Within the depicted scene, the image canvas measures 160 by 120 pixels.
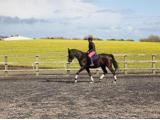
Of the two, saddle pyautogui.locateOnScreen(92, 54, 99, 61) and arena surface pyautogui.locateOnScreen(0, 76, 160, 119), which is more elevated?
saddle pyautogui.locateOnScreen(92, 54, 99, 61)

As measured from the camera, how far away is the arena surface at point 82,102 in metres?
11.9

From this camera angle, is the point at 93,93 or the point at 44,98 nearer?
the point at 44,98

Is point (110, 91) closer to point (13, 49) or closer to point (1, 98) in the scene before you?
point (1, 98)

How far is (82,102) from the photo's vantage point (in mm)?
14578

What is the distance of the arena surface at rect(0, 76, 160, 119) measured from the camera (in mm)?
11883

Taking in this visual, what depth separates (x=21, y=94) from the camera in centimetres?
1742

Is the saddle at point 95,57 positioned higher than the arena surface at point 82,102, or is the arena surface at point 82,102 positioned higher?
the saddle at point 95,57

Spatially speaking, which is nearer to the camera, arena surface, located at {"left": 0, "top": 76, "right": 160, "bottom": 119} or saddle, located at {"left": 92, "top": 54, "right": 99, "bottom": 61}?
arena surface, located at {"left": 0, "top": 76, "right": 160, "bottom": 119}

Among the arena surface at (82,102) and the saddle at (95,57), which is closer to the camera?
the arena surface at (82,102)

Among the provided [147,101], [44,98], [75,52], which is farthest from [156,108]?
[75,52]

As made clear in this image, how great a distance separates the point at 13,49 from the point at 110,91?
34071 mm

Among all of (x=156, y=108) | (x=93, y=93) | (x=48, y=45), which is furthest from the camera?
(x=48, y=45)

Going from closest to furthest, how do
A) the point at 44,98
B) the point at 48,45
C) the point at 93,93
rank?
the point at 44,98 → the point at 93,93 → the point at 48,45

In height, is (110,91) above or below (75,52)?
below
